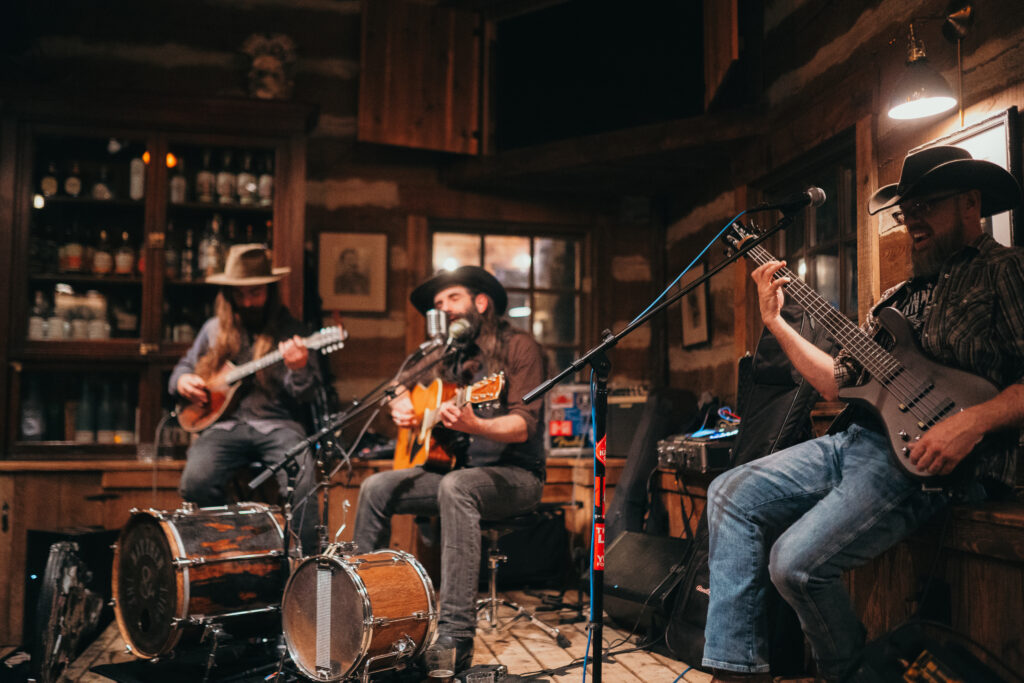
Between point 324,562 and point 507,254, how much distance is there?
122 inches

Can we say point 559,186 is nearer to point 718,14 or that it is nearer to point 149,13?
point 718,14

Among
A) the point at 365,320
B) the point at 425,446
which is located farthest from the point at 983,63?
the point at 365,320

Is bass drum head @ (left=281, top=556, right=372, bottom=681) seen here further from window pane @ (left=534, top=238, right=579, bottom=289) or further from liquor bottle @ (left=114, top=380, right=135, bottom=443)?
window pane @ (left=534, top=238, right=579, bottom=289)

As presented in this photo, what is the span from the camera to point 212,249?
4.74m

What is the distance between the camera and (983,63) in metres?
2.84

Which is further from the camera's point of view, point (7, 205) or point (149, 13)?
point (149, 13)

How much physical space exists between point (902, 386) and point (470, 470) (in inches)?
61.0

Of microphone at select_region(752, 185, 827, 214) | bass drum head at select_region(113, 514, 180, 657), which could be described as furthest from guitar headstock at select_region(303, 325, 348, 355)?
microphone at select_region(752, 185, 827, 214)

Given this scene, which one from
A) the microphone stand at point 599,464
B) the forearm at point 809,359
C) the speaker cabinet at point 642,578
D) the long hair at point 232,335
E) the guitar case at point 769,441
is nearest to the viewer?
the microphone stand at point 599,464

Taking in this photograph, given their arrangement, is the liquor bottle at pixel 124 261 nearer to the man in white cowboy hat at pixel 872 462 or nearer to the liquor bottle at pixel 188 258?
the liquor bottle at pixel 188 258

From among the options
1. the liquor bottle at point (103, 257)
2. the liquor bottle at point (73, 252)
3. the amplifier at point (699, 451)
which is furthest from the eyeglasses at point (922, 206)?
the liquor bottle at point (73, 252)

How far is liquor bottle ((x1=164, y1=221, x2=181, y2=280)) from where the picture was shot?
Answer: 466cm

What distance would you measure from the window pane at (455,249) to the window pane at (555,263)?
0.41 m

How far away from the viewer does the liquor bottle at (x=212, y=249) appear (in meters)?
4.72
